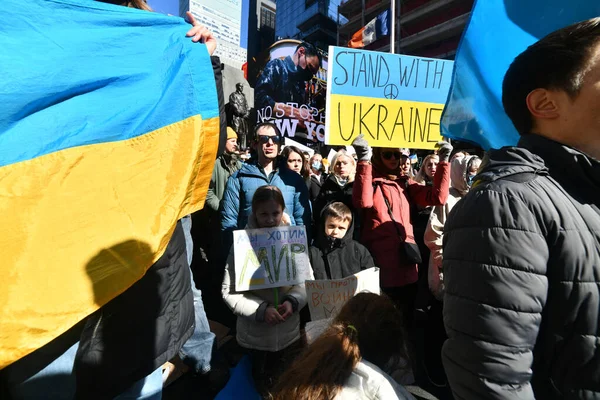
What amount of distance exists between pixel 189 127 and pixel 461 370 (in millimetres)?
1228

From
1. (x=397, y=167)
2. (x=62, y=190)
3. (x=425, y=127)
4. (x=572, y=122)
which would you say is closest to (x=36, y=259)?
(x=62, y=190)

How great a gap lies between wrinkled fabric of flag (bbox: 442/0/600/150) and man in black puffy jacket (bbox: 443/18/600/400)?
103cm

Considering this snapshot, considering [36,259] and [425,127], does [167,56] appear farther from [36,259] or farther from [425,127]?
[425,127]

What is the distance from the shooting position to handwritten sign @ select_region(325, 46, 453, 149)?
2855 millimetres

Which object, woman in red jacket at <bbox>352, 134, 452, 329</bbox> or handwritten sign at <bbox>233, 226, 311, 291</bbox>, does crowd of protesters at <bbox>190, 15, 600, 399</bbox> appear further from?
woman in red jacket at <bbox>352, 134, 452, 329</bbox>

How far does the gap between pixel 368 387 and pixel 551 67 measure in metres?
1.10

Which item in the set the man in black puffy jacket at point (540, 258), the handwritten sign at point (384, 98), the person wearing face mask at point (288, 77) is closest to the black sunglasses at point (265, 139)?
the handwritten sign at point (384, 98)

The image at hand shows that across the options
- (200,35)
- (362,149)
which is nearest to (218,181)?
(362,149)

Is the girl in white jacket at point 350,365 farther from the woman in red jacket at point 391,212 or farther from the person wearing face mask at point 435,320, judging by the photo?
the person wearing face mask at point 435,320

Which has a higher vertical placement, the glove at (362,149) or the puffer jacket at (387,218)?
the glove at (362,149)

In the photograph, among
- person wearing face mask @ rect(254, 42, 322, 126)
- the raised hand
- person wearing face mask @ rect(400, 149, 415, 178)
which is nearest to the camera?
the raised hand

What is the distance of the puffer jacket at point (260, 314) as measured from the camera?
2156mm

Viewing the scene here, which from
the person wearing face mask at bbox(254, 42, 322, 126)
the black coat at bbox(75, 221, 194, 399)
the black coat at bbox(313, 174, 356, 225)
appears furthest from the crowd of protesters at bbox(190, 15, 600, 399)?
the person wearing face mask at bbox(254, 42, 322, 126)

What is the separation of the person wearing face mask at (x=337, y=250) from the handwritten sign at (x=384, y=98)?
0.68m
